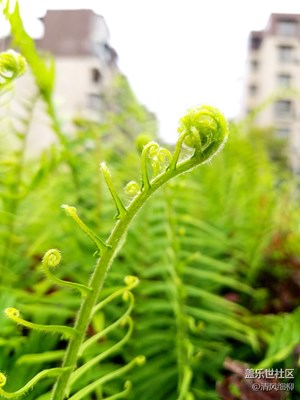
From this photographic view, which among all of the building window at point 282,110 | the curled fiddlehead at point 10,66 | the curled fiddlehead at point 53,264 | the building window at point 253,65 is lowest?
the building window at point 282,110

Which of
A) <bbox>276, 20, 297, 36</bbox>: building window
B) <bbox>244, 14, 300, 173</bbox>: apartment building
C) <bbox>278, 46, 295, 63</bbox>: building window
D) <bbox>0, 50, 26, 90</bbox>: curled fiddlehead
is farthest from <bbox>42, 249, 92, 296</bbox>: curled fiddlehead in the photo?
<bbox>278, 46, 295, 63</bbox>: building window

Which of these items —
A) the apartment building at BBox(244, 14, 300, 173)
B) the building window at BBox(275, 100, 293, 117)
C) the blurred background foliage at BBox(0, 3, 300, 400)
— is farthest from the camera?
the apartment building at BBox(244, 14, 300, 173)

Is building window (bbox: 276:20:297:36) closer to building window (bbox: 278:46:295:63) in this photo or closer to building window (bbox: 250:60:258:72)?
building window (bbox: 278:46:295:63)

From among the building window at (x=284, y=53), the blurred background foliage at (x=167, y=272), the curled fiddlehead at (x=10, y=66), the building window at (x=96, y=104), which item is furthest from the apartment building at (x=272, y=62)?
the curled fiddlehead at (x=10, y=66)

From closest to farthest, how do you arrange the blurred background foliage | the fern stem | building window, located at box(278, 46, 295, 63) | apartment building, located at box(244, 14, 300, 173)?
the fern stem < the blurred background foliage < apartment building, located at box(244, 14, 300, 173) < building window, located at box(278, 46, 295, 63)

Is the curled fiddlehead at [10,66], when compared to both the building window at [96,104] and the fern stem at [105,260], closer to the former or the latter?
the fern stem at [105,260]

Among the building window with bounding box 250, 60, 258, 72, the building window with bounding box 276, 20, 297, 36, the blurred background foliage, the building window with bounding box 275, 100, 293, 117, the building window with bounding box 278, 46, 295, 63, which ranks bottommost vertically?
the building window with bounding box 275, 100, 293, 117

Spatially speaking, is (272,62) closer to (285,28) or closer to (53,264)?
(285,28)

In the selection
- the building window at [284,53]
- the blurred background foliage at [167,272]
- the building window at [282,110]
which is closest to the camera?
the blurred background foliage at [167,272]
